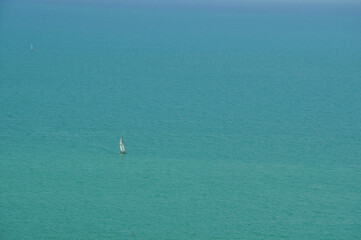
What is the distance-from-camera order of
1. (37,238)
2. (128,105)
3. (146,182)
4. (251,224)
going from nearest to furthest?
(37,238), (251,224), (146,182), (128,105)

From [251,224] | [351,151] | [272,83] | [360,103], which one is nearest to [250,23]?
[272,83]

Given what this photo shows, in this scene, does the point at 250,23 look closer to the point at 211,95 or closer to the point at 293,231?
the point at 211,95

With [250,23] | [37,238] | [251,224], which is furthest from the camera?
[250,23]

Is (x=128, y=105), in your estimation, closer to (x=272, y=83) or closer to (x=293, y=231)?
(x=272, y=83)

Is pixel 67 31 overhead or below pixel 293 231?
below

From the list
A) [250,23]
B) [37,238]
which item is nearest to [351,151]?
[37,238]

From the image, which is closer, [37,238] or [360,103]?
[37,238]
